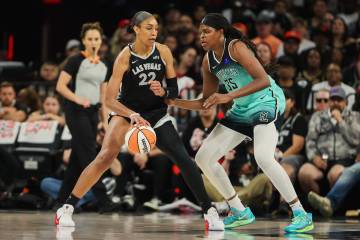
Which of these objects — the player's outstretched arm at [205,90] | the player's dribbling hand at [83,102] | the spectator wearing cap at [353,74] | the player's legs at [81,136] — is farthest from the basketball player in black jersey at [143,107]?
the spectator wearing cap at [353,74]

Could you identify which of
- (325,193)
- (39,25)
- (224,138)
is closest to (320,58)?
(325,193)

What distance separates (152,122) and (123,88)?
0.42m

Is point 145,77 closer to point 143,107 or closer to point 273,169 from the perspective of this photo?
point 143,107

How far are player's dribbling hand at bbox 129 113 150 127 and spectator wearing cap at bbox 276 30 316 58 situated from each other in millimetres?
5836

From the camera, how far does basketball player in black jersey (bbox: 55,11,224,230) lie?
8328 millimetres

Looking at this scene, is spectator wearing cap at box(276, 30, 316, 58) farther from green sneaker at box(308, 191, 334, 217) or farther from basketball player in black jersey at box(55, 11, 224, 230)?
basketball player in black jersey at box(55, 11, 224, 230)

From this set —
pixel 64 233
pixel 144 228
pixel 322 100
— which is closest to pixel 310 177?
pixel 322 100

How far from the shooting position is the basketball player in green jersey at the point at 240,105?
27.0ft

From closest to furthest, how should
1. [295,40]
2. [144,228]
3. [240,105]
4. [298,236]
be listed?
[298,236], [240,105], [144,228], [295,40]

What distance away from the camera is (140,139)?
26.2 ft

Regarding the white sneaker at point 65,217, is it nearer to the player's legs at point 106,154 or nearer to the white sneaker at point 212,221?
the player's legs at point 106,154

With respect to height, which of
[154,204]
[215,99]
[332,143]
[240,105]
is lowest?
[154,204]

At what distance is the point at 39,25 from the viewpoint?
57.2 feet

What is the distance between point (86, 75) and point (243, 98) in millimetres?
2863
